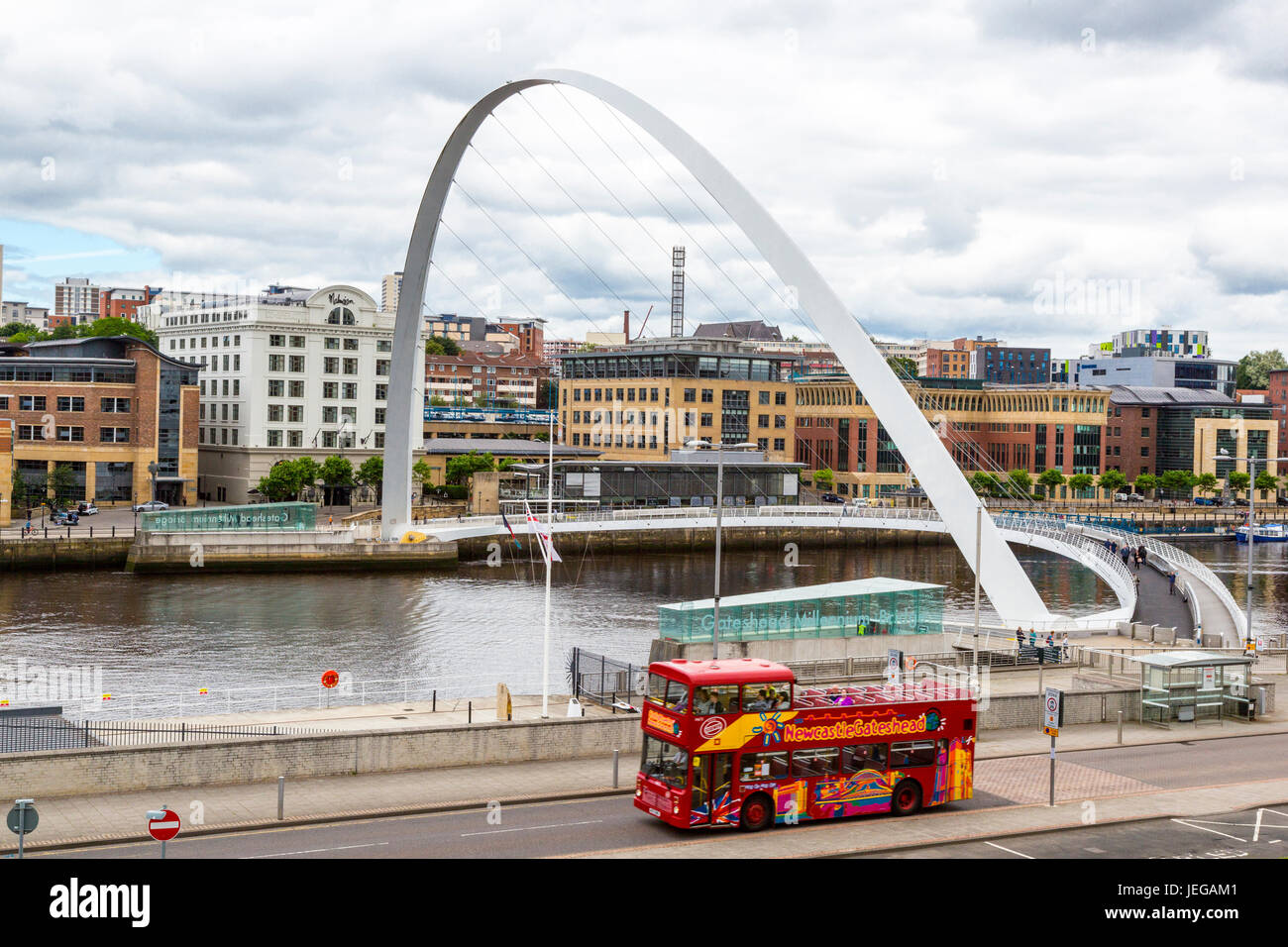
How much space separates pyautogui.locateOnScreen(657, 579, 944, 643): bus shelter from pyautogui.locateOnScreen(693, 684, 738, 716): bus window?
11705 millimetres

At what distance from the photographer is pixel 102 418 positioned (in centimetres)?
7531

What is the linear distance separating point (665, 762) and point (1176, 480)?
11271 centimetres

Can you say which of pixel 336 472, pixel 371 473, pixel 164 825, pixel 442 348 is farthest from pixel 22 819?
pixel 442 348

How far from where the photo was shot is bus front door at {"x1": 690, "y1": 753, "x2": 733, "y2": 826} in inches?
666

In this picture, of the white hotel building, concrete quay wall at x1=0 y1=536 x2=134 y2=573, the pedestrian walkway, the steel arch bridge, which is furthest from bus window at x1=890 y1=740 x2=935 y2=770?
the white hotel building

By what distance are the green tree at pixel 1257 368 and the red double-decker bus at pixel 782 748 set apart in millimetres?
174198

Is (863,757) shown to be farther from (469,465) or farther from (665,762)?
(469,465)

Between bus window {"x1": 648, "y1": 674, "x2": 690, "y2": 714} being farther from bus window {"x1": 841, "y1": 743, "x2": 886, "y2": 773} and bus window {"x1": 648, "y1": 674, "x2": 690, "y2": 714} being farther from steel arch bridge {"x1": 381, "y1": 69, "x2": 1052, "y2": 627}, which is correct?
steel arch bridge {"x1": 381, "y1": 69, "x2": 1052, "y2": 627}

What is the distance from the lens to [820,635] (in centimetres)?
3177

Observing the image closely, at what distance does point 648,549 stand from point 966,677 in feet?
158

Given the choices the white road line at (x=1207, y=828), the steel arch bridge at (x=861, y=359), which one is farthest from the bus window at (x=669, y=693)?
the steel arch bridge at (x=861, y=359)

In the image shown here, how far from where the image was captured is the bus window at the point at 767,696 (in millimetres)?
17047
